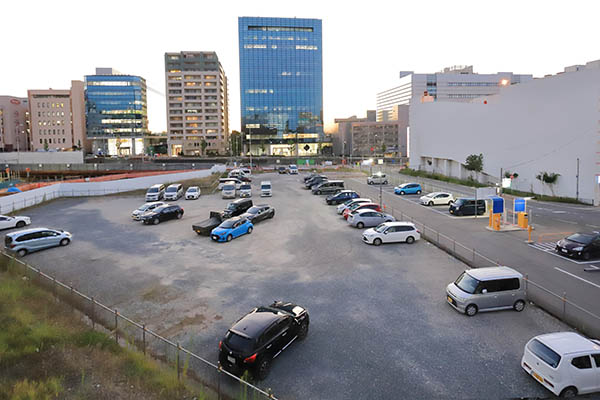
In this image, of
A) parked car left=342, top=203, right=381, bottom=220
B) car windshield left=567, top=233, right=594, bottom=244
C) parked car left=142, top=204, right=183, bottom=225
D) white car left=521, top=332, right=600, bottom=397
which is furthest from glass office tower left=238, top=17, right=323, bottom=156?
white car left=521, top=332, right=600, bottom=397

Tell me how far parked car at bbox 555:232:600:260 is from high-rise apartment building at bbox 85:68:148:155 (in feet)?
534

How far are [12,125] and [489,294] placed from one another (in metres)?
191

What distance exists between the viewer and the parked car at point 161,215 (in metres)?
31.1

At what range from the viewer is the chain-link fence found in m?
9.70

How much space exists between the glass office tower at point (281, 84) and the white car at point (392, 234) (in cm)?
13336

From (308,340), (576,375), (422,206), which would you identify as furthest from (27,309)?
(422,206)

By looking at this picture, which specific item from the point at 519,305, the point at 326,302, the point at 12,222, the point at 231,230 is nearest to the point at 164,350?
the point at 326,302

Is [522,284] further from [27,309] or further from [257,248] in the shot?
[27,309]

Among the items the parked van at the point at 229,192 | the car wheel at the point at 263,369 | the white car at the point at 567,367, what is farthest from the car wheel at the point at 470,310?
the parked van at the point at 229,192

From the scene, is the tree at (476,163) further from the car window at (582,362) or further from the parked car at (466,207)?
the car window at (582,362)

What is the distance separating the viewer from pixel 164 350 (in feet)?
38.5

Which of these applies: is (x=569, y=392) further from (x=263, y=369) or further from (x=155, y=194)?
(x=155, y=194)

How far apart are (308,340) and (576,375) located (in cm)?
712

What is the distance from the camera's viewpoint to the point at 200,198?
1849 inches
